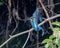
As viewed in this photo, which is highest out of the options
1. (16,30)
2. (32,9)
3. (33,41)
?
(32,9)

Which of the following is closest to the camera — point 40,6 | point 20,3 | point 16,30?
point 40,6

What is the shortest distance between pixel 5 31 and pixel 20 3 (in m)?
0.34

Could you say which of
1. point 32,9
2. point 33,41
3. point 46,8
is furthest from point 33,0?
point 33,41

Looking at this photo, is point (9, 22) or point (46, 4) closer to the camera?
point (46, 4)

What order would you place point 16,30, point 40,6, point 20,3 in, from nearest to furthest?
point 40,6 < point 20,3 < point 16,30

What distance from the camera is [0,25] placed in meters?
2.19

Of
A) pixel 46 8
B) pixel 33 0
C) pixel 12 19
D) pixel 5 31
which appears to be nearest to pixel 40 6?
pixel 46 8

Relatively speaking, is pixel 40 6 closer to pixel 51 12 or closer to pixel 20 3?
pixel 51 12

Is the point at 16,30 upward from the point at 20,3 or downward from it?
downward

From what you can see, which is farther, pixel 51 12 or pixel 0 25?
pixel 0 25

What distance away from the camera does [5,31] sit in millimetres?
2152

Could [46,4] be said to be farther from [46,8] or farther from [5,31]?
[5,31]

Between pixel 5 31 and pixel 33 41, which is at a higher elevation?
pixel 5 31

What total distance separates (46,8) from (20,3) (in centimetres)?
28
